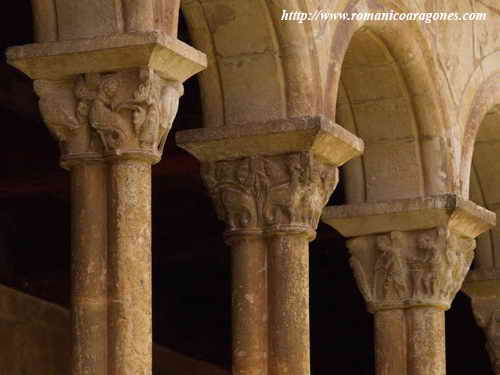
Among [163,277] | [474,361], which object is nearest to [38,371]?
[163,277]

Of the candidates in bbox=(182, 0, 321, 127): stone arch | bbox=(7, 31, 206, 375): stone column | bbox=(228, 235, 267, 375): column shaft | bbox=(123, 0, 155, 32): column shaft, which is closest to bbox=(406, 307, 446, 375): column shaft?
bbox=(228, 235, 267, 375): column shaft

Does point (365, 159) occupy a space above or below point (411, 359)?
above

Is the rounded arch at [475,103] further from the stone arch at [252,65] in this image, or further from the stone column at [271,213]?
the stone arch at [252,65]

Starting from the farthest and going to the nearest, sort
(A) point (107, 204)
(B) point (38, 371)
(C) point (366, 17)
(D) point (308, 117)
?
1. (B) point (38, 371)
2. (C) point (366, 17)
3. (D) point (308, 117)
4. (A) point (107, 204)

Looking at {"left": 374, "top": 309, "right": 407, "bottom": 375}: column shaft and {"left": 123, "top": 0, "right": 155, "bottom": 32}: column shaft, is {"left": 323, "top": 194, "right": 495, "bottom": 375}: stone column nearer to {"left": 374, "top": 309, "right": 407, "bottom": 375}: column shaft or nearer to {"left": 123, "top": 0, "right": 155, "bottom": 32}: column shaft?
{"left": 374, "top": 309, "right": 407, "bottom": 375}: column shaft

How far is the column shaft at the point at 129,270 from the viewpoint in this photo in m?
7.07

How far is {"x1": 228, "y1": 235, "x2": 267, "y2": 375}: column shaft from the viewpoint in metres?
8.75

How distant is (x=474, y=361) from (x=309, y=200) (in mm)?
7568

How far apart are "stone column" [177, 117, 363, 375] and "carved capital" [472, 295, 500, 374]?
3733 millimetres

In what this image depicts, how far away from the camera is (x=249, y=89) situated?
8.83 meters

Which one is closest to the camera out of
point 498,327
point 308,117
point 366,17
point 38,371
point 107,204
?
point 107,204

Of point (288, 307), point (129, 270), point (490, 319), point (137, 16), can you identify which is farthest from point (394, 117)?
point (129, 270)

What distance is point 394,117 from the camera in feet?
34.3

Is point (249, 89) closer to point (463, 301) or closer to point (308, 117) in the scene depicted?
point (308, 117)
